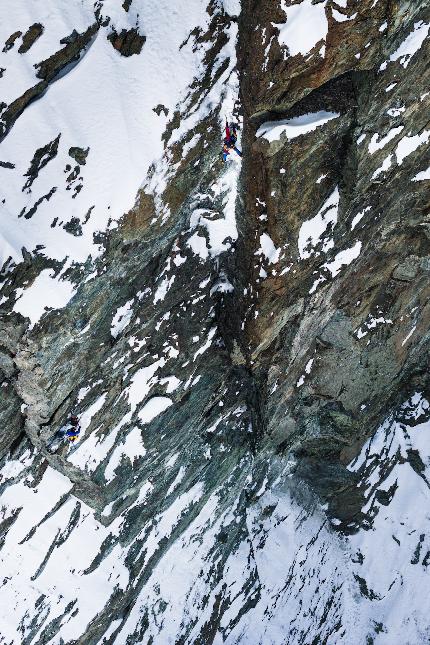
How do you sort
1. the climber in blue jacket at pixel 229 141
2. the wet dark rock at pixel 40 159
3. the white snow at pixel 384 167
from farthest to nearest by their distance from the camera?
the white snow at pixel 384 167 < the climber in blue jacket at pixel 229 141 < the wet dark rock at pixel 40 159

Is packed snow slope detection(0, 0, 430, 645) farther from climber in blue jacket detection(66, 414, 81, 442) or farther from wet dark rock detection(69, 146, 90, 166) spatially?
climber in blue jacket detection(66, 414, 81, 442)

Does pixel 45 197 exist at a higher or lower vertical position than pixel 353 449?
lower

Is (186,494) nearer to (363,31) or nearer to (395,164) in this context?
(395,164)

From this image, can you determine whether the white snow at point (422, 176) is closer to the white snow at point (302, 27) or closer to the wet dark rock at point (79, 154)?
the white snow at point (302, 27)

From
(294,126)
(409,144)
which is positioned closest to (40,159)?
(294,126)

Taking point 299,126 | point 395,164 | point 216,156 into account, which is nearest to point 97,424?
point 216,156

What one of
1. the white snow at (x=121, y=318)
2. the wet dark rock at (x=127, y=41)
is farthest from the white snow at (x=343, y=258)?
the wet dark rock at (x=127, y=41)
